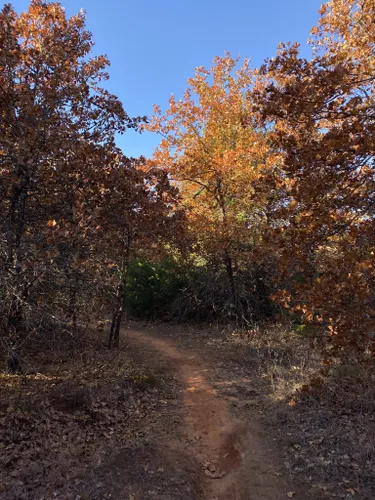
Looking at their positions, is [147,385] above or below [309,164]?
below

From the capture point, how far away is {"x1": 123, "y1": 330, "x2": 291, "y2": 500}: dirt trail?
4652 millimetres

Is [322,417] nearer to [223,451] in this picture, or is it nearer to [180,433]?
[223,451]

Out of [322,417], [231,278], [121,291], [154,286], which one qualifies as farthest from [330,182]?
[154,286]

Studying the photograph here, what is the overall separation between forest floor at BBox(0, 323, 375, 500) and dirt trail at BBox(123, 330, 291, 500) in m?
0.02

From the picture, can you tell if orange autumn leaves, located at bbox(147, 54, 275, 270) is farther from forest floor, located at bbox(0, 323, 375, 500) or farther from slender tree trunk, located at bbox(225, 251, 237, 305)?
forest floor, located at bbox(0, 323, 375, 500)

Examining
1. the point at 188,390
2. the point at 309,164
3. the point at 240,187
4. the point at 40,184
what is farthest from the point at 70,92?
the point at 240,187

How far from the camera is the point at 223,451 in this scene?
5590mm

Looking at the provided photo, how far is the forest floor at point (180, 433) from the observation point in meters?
4.62

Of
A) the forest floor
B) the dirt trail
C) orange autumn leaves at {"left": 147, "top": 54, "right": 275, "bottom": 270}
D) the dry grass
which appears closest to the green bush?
orange autumn leaves at {"left": 147, "top": 54, "right": 275, "bottom": 270}

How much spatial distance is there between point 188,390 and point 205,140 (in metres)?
8.70

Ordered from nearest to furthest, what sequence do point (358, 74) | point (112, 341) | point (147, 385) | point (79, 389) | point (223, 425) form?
point (358, 74), point (223, 425), point (79, 389), point (147, 385), point (112, 341)

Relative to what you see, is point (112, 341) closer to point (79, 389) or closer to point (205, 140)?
point (79, 389)

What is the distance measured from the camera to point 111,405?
6.71 metres

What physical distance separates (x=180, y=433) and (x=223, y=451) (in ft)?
2.67
